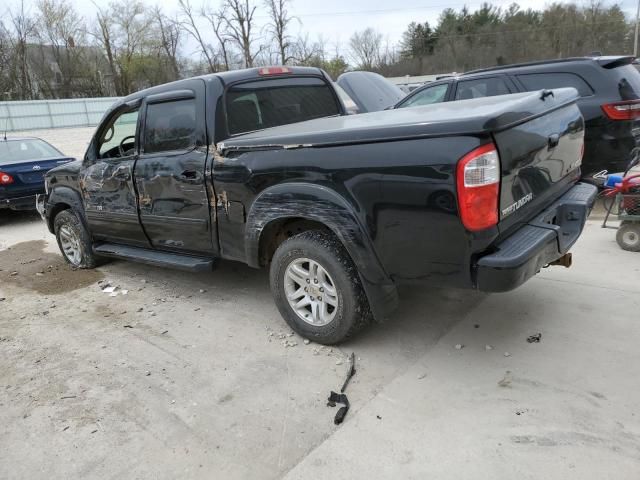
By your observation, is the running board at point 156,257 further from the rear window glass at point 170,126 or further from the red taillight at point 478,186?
the red taillight at point 478,186

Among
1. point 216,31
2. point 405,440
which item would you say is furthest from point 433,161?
point 216,31

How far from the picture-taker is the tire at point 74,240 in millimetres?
5789

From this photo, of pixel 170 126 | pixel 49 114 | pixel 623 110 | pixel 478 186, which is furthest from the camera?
pixel 49 114

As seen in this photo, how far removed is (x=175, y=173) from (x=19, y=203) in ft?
20.7

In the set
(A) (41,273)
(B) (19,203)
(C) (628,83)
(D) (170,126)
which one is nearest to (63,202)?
(A) (41,273)

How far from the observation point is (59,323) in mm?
4551

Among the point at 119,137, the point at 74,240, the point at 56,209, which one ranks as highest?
the point at 119,137

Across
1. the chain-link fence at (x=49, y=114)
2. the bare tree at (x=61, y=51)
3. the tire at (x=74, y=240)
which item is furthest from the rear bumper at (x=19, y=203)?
the bare tree at (x=61, y=51)

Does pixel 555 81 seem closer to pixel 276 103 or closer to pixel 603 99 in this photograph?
pixel 603 99

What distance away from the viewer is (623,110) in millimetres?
5809

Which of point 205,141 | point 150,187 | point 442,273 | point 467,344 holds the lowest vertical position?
point 467,344

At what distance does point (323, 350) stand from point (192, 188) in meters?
1.70

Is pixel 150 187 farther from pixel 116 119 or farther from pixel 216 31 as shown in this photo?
pixel 216 31

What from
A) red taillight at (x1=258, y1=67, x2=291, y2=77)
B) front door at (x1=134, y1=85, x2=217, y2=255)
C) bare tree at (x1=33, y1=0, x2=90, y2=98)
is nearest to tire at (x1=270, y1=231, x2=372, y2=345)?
front door at (x1=134, y1=85, x2=217, y2=255)
